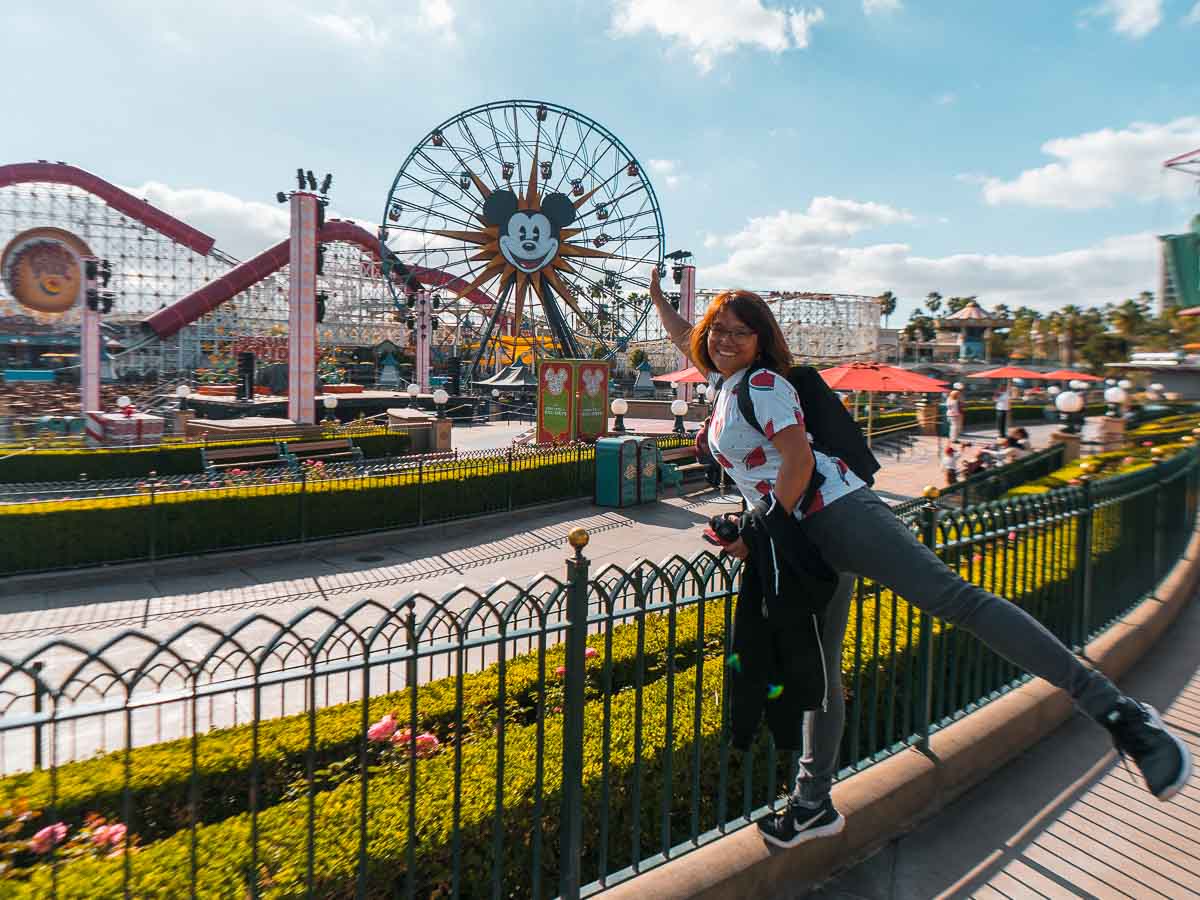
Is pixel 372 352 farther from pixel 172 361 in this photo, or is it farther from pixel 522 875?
pixel 522 875

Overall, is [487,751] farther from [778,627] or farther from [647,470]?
[647,470]

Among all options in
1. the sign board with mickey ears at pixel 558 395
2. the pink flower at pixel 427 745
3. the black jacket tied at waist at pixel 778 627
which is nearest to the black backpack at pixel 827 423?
the black jacket tied at waist at pixel 778 627

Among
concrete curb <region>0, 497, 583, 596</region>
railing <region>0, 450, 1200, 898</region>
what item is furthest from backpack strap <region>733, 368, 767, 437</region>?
concrete curb <region>0, 497, 583, 596</region>

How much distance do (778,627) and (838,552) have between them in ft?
1.00

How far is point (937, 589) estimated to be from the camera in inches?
89.0

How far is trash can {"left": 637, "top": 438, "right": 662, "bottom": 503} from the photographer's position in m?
15.0

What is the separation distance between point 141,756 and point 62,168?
5013 cm

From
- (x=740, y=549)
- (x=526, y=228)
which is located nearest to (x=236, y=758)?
(x=740, y=549)

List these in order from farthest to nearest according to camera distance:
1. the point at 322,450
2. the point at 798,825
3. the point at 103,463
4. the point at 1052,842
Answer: the point at 322,450, the point at 103,463, the point at 1052,842, the point at 798,825

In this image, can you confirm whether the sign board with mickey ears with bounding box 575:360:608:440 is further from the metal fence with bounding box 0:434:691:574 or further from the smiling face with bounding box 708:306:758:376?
the smiling face with bounding box 708:306:758:376

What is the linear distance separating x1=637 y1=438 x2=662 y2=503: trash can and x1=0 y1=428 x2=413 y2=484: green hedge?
26.2 feet

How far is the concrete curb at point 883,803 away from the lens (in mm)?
2535

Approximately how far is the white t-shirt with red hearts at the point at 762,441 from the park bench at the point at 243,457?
14.1 m

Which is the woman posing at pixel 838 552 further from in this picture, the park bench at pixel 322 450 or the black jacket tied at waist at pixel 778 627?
the park bench at pixel 322 450
